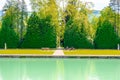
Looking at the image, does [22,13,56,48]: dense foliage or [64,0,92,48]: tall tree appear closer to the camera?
[22,13,56,48]: dense foliage

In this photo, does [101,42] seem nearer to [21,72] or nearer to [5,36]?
[5,36]

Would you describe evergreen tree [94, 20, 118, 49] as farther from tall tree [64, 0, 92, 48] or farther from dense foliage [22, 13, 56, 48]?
dense foliage [22, 13, 56, 48]

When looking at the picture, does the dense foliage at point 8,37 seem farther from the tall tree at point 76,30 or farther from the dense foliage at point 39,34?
the tall tree at point 76,30

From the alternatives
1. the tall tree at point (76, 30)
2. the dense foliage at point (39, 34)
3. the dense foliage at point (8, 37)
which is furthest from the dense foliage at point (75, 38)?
the dense foliage at point (8, 37)

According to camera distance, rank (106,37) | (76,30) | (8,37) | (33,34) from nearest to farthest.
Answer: (33,34), (8,37), (106,37), (76,30)

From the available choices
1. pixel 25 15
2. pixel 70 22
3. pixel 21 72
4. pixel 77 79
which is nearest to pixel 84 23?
pixel 70 22

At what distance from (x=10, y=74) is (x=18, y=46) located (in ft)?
70.7

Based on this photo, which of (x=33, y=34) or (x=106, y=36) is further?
(x=106, y=36)

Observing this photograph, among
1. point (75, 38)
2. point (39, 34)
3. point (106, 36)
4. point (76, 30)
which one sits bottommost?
point (75, 38)

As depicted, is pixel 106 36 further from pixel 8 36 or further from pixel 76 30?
pixel 8 36

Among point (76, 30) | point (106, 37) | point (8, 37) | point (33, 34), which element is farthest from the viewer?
point (76, 30)

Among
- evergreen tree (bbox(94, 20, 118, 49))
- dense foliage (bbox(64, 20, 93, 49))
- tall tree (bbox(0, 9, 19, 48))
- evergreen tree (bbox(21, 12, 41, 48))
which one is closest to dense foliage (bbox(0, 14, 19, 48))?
tall tree (bbox(0, 9, 19, 48))

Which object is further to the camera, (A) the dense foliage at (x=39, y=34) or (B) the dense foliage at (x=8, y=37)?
(B) the dense foliage at (x=8, y=37)

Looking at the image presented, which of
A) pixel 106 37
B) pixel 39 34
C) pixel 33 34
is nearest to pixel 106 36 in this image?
pixel 106 37
